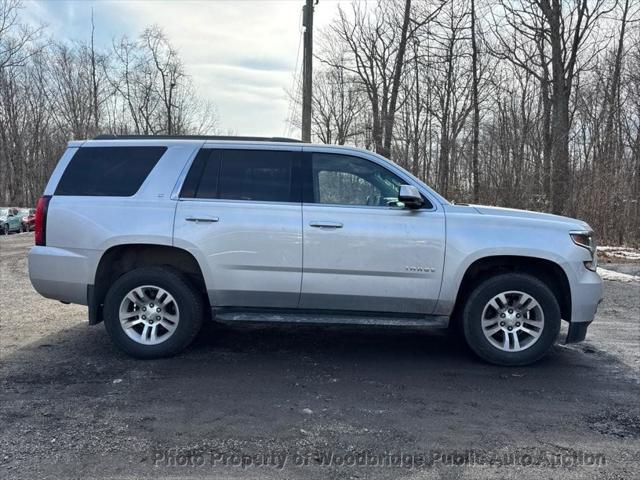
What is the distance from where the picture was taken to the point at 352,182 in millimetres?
5188

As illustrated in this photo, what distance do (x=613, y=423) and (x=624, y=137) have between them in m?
24.3

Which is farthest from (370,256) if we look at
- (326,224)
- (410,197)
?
(410,197)

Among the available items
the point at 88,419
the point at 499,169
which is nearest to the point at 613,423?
the point at 88,419

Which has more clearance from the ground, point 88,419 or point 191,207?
point 191,207

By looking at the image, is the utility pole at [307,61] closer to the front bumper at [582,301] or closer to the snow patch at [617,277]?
the snow patch at [617,277]

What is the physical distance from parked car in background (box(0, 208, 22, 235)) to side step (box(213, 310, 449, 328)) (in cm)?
2967

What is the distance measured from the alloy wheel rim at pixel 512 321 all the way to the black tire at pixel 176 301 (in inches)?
109

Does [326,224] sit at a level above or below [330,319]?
above

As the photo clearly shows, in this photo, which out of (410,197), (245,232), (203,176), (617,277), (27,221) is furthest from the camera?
(27,221)

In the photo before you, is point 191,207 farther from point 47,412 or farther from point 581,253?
point 581,253

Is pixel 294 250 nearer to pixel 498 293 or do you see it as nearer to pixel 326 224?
pixel 326 224

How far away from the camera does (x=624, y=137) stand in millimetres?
24359

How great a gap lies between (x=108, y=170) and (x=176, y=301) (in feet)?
4.82

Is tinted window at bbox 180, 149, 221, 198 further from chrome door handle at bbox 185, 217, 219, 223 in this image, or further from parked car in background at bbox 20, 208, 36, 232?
parked car in background at bbox 20, 208, 36, 232
